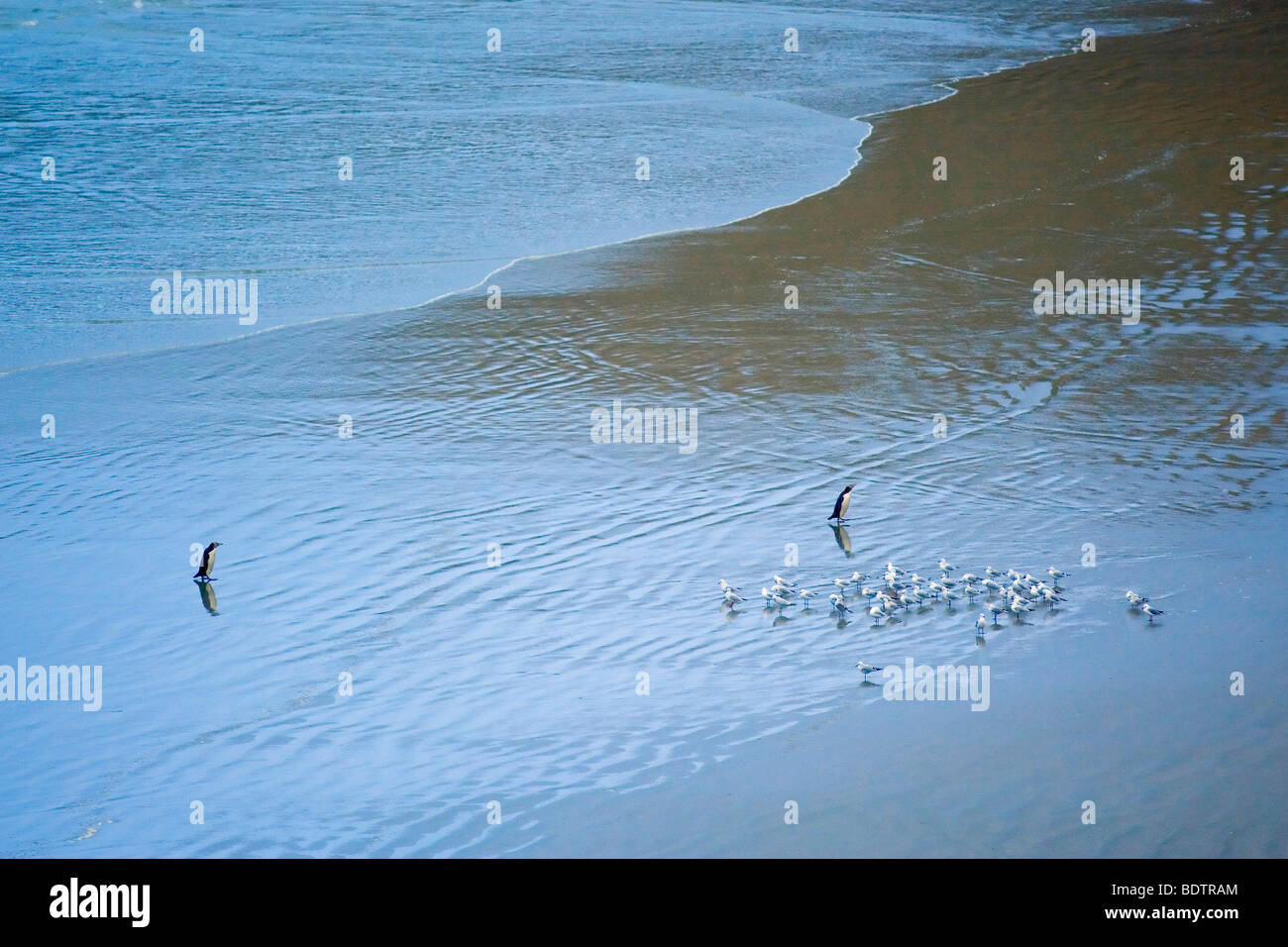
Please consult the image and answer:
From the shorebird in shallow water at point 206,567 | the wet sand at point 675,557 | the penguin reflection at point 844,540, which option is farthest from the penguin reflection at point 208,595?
the penguin reflection at point 844,540

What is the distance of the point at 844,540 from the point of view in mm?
7891

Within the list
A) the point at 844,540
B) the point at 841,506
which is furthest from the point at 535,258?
the point at 844,540

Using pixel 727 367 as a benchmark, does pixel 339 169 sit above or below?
above

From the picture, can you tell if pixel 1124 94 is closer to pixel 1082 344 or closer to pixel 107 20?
pixel 1082 344

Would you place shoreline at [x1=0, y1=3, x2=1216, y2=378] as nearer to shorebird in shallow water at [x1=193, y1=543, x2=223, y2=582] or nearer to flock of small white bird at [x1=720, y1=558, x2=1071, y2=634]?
shorebird in shallow water at [x1=193, y1=543, x2=223, y2=582]

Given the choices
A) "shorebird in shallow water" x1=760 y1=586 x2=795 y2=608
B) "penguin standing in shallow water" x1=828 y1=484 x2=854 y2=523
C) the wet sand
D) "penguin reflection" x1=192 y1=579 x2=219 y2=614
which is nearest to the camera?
the wet sand

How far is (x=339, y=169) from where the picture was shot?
18609 mm

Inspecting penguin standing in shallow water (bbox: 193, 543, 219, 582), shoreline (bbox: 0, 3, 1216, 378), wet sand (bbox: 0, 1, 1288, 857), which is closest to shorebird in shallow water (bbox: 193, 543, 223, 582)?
penguin standing in shallow water (bbox: 193, 543, 219, 582)

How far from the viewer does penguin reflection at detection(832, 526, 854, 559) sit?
770 cm

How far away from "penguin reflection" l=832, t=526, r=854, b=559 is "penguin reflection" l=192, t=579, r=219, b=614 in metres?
3.43

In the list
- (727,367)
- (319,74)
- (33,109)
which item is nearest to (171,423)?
(727,367)

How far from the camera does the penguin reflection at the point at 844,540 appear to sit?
770 centimetres

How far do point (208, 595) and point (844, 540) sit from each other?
11.6ft

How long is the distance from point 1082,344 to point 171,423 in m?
7.26
